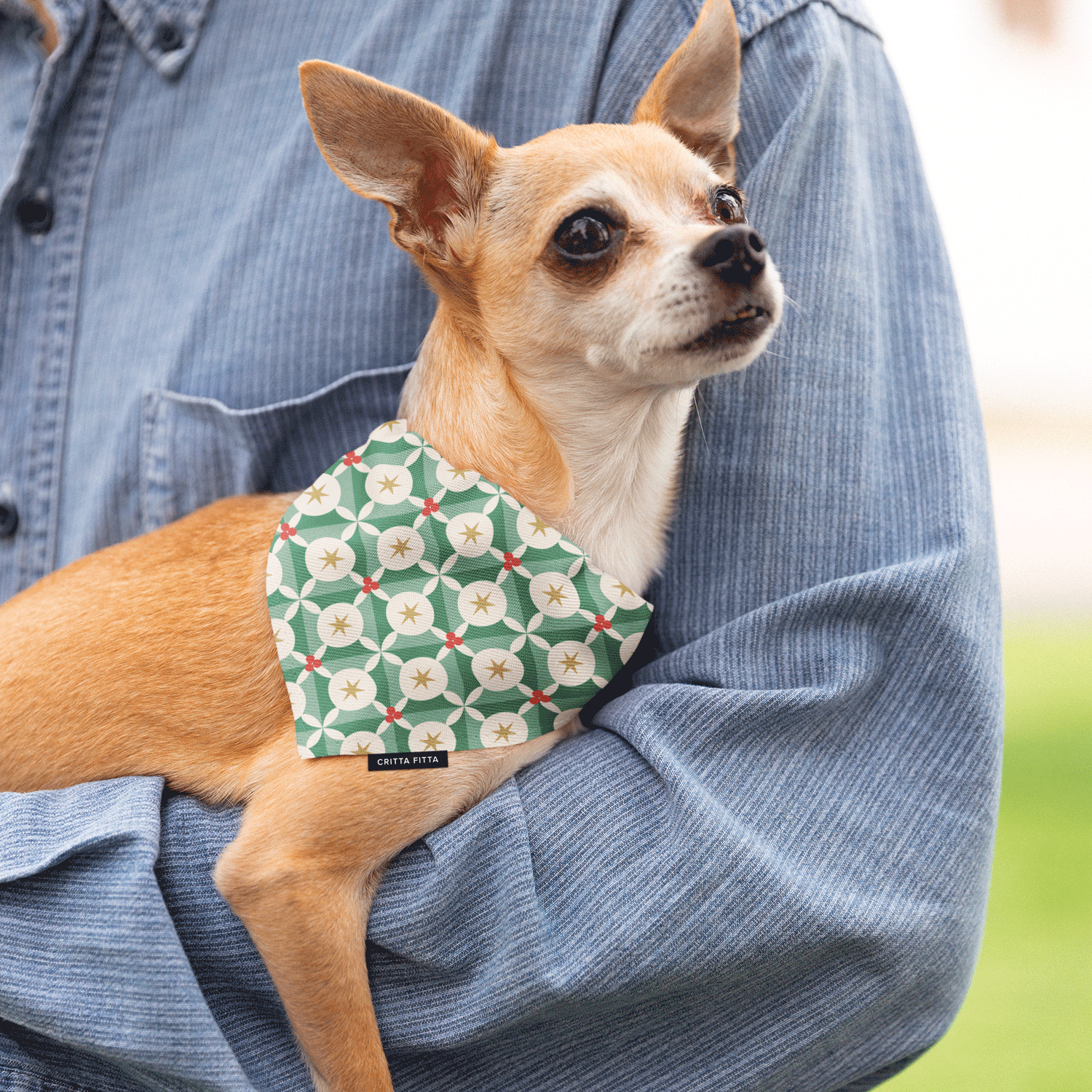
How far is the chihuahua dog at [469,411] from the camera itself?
4.59 ft

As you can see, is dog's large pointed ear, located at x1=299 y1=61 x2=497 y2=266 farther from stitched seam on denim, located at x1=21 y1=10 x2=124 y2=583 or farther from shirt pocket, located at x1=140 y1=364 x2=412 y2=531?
stitched seam on denim, located at x1=21 y1=10 x2=124 y2=583

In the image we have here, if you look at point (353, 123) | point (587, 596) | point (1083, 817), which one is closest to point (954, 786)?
point (587, 596)

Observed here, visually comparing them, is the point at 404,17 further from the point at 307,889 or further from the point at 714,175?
the point at 307,889

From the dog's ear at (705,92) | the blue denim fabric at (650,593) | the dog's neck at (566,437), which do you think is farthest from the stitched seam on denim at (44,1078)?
the dog's ear at (705,92)

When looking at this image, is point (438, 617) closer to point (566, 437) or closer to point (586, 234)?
point (566, 437)

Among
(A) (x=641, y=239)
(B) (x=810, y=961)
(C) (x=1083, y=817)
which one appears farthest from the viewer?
(C) (x=1083, y=817)

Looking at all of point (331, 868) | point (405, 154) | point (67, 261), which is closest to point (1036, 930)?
point (331, 868)

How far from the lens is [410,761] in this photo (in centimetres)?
139

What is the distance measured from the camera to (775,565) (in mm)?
1430

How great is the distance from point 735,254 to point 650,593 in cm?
57

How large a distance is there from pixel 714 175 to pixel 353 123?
61 centimetres

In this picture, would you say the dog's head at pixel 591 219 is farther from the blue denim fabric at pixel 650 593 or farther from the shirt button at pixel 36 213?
the shirt button at pixel 36 213

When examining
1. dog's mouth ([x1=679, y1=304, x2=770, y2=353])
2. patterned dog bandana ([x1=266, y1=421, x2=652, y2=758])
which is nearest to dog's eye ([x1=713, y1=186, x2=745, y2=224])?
dog's mouth ([x1=679, y1=304, x2=770, y2=353])

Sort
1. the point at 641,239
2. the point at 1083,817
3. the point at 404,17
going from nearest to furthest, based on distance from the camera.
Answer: the point at 641,239 → the point at 404,17 → the point at 1083,817
